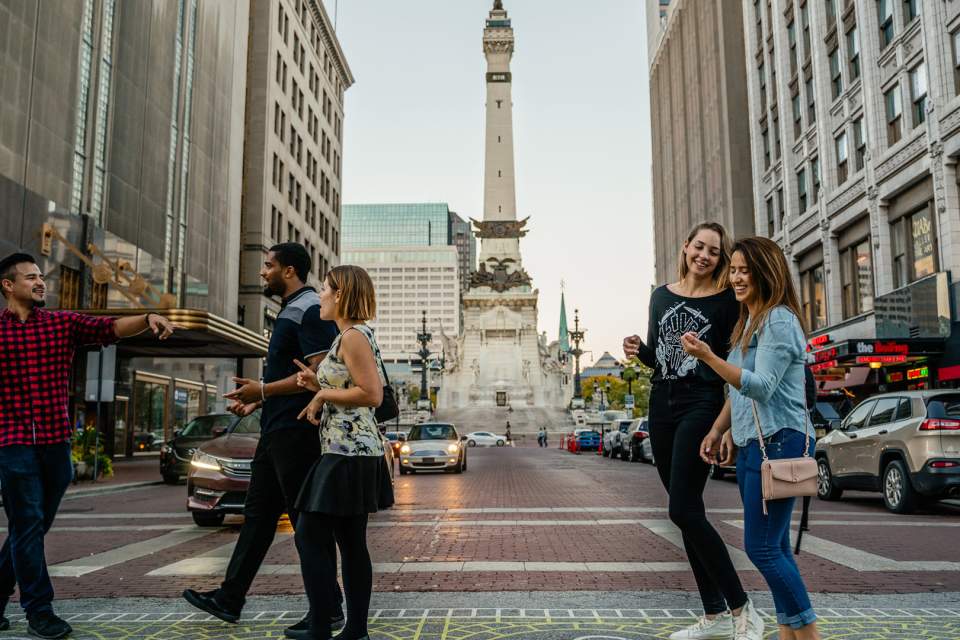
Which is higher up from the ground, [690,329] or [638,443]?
[690,329]

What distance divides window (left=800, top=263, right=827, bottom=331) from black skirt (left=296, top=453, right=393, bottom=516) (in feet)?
101

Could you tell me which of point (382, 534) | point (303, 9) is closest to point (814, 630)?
point (382, 534)

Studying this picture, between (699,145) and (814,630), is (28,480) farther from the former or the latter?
(699,145)

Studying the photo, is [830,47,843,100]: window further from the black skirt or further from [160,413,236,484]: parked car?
the black skirt

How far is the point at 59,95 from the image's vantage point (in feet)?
80.3

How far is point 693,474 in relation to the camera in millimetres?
4484

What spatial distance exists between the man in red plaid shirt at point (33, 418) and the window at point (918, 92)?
78.9 ft

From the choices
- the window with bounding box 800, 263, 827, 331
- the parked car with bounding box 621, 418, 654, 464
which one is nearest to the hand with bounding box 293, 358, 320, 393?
the parked car with bounding box 621, 418, 654, 464

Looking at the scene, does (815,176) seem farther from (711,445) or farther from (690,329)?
→ (711,445)

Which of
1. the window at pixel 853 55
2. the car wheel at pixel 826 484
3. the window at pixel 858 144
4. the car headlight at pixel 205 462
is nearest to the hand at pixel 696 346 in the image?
the car headlight at pixel 205 462

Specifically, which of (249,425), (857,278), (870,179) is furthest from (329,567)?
(857,278)

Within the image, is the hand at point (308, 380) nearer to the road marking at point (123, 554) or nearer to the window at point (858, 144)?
the road marking at point (123, 554)

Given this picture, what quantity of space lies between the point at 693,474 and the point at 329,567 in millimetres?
2001

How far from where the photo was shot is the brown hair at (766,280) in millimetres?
4023
